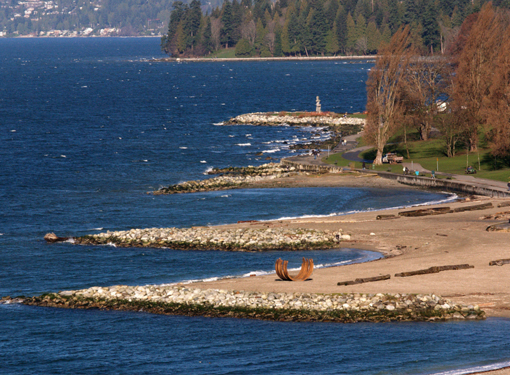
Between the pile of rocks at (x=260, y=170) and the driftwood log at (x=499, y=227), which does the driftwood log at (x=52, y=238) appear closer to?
the pile of rocks at (x=260, y=170)

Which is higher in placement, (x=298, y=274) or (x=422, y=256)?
(x=298, y=274)

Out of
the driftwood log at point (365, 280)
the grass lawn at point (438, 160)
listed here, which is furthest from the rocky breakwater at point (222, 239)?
the grass lawn at point (438, 160)

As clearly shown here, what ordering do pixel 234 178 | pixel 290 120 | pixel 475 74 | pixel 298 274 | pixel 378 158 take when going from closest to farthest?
pixel 298 274, pixel 234 178, pixel 378 158, pixel 475 74, pixel 290 120

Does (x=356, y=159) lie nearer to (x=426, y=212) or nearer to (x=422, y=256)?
(x=426, y=212)

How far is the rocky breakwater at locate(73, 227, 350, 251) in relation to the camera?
188ft

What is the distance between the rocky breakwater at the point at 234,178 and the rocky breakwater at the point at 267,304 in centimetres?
3721

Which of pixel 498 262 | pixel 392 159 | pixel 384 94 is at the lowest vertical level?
pixel 498 262

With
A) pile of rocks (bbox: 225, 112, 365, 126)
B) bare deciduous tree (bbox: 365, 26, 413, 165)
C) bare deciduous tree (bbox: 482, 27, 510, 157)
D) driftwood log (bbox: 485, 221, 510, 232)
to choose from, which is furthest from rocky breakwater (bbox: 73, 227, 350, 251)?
pile of rocks (bbox: 225, 112, 365, 126)

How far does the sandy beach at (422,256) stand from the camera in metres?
43.8

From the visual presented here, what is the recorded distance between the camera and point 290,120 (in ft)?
474

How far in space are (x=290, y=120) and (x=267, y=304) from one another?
104859 millimetres

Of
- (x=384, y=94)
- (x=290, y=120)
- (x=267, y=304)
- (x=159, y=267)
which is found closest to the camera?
(x=267, y=304)

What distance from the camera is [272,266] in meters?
52.2

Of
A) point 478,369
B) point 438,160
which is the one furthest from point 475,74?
point 478,369
